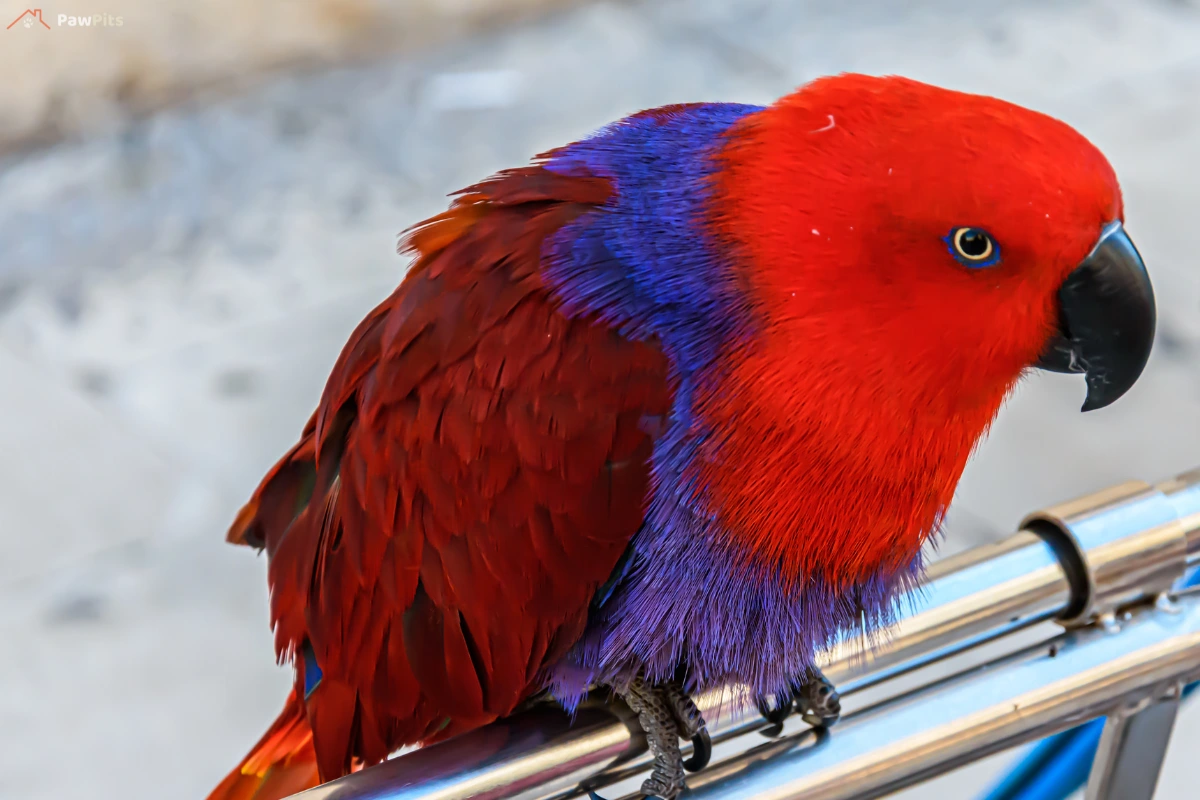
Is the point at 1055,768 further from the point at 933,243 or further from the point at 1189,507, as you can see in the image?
the point at 933,243

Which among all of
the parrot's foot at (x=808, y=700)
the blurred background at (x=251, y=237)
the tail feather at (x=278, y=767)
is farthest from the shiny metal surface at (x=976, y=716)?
the blurred background at (x=251, y=237)

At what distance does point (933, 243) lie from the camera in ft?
1.86

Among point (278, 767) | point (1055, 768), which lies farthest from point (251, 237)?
point (1055, 768)

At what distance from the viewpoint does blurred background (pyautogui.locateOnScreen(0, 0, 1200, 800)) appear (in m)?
Answer: 1.47

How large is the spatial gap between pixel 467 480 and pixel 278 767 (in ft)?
0.89

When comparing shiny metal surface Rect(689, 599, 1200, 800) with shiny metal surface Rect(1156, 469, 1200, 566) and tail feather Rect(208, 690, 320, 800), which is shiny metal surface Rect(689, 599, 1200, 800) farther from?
tail feather Rect(208, 690, 320, 800)

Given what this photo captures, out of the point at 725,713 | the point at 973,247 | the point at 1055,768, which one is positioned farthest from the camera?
the point at 1055,768

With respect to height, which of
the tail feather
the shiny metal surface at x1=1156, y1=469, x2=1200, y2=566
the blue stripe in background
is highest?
the tail feather

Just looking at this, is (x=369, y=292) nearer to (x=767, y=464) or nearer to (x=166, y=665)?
(x=166, y=665)

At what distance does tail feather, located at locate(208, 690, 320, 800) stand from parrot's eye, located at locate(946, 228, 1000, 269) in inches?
19.3

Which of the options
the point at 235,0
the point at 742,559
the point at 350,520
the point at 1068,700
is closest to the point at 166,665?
the point at 350,520

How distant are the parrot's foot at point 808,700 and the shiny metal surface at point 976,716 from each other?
0.10m

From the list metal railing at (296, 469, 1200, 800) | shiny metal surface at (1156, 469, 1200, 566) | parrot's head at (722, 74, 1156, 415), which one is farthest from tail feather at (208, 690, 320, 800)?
shiny metal surface at (1156, 469, 1200, 566)

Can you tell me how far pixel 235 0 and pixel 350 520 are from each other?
187cm
